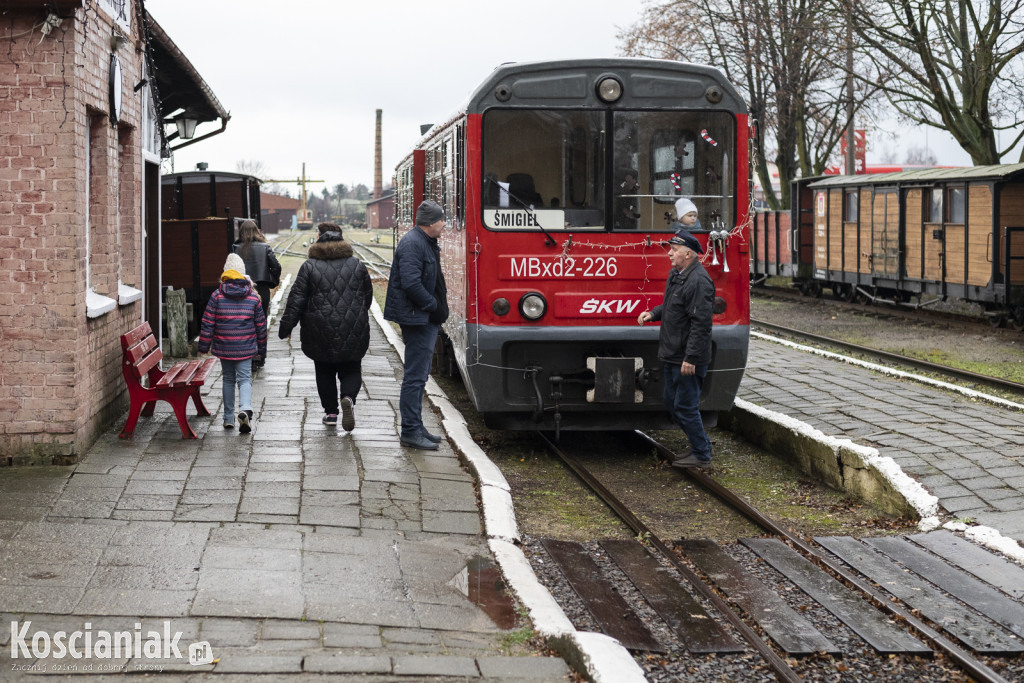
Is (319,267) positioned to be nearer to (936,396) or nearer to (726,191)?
A: (726,191)

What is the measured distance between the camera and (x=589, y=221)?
8867 mm

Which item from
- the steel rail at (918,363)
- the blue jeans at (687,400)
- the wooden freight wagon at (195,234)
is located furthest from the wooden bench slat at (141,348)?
the steel rail at (918,363)

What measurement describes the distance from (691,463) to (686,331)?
1073 mm

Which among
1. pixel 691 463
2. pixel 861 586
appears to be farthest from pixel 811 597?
pixel 691 463

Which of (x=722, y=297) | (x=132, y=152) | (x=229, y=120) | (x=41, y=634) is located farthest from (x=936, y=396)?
(x=229, y=120)

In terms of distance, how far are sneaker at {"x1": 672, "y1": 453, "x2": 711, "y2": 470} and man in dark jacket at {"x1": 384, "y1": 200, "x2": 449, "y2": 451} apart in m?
1.81

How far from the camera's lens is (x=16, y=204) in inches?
296

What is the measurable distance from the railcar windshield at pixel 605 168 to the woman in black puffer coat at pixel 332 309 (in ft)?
3.74

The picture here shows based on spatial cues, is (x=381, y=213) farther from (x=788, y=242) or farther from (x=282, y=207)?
(x=788, y=242)

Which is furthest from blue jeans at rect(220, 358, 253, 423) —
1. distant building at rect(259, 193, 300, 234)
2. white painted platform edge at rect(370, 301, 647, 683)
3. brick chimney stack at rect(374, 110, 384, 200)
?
distant building at rect(259, 193, 300, 234)

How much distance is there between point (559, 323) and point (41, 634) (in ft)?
16.1

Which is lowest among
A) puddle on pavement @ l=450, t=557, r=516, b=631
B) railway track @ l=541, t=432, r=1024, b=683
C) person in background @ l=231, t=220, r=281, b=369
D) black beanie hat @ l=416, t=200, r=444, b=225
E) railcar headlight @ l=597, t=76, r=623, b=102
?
railway track @ l=541, t=432, r=1024, b=683

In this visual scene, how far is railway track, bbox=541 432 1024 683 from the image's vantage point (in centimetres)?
512

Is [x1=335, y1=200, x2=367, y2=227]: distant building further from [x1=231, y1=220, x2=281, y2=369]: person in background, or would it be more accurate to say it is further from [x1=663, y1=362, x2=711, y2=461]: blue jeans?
[x1=663, y1=362, x2=711, y2=461]: blue jeans
